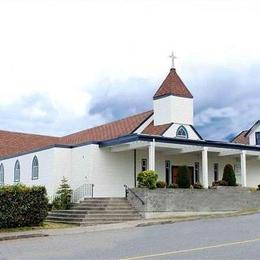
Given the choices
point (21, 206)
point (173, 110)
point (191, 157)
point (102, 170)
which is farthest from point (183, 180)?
point (21, 206)

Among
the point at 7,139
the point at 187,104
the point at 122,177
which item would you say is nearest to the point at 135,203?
the point at 122,177

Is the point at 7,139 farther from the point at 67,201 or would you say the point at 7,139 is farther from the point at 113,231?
the point at 113,231

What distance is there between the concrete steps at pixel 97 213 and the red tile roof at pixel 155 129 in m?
6.57

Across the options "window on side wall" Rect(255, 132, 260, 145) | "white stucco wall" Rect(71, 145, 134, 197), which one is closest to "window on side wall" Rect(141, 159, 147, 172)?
"white stucco wall" Rect(71, 145, 134, 197)

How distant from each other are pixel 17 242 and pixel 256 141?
27822mm

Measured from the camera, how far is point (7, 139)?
47.4 metres

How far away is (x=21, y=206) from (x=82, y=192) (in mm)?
8641

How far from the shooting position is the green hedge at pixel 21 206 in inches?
866

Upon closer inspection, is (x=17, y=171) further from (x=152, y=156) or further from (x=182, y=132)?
(x=182, y=132)

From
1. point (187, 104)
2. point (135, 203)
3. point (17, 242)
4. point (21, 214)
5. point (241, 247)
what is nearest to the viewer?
point (241, 247)

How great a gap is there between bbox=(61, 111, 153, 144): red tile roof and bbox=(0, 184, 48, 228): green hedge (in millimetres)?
11772

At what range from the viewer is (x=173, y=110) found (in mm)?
34031

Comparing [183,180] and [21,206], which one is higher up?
[183,180]

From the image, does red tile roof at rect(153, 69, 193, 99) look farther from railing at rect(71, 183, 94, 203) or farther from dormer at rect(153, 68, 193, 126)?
railing at rect(71, 183, 94, 203)
